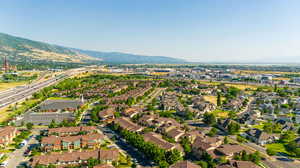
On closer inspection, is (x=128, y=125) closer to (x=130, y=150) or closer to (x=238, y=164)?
(x=130, y=150)

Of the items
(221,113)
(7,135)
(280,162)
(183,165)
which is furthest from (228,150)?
(7,135)

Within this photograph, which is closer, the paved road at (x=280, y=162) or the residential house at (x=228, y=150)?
the paved road at (x=280, y=162)

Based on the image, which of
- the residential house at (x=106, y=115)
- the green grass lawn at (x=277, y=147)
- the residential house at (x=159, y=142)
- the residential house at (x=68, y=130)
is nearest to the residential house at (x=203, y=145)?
the residential house at (x=159, y=142)

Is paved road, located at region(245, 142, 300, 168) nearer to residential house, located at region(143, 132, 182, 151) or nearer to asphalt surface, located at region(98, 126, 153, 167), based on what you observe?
residential house, located at region(143, 132, 182, 151)

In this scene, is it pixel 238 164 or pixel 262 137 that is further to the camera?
pixel 262 137

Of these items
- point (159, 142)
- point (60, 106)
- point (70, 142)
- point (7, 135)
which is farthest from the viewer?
point (60, 106)

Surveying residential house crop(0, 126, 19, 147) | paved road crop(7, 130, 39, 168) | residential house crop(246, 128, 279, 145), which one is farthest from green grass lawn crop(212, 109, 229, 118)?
residential house crop(0, 126, 19, 147)

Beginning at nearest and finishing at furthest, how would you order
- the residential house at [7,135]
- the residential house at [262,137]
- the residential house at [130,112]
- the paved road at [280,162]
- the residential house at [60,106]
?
the paved road at [280,162], the residential house at [7,135], the residential house at [262,137], the residential house at [130,112], the residential house at [60,106]

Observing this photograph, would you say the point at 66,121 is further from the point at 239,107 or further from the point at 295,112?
the point at 295,112

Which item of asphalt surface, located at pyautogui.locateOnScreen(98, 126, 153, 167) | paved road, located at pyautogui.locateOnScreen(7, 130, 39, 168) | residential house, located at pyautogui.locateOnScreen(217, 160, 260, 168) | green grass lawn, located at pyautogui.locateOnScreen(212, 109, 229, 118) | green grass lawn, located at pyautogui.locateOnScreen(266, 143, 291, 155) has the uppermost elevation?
residential house, located at pyautogui.locateOnScreen(217, 160, 260, 168)

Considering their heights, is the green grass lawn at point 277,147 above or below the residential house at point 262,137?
below

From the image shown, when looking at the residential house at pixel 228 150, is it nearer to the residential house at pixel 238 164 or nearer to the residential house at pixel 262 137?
the residential house at pixel 238 164
